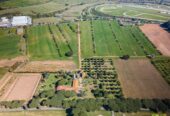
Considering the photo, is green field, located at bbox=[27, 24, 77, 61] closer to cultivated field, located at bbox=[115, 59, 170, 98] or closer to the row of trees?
cultivated field, located at bbox=[115, 59, 170, 98]

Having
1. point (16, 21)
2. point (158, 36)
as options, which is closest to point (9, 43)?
point (16, 21)

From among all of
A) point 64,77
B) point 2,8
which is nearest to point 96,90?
point 64,77

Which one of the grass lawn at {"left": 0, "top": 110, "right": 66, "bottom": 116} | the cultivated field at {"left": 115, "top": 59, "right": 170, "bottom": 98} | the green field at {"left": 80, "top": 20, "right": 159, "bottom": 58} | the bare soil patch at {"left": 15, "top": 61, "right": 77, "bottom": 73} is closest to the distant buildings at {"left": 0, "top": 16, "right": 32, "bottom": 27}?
the green field at {"left": 80, "top": 20, "right": 159, "bottom": 58}

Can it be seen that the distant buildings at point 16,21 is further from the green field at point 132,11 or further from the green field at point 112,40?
the green field at point 132,11

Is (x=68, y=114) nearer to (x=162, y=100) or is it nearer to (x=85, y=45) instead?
(x=162, y=100)

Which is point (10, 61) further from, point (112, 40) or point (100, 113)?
point (100, 113)

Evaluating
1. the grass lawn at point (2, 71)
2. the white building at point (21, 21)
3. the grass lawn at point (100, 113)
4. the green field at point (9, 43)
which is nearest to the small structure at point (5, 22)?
the white building at point (21, 21)
